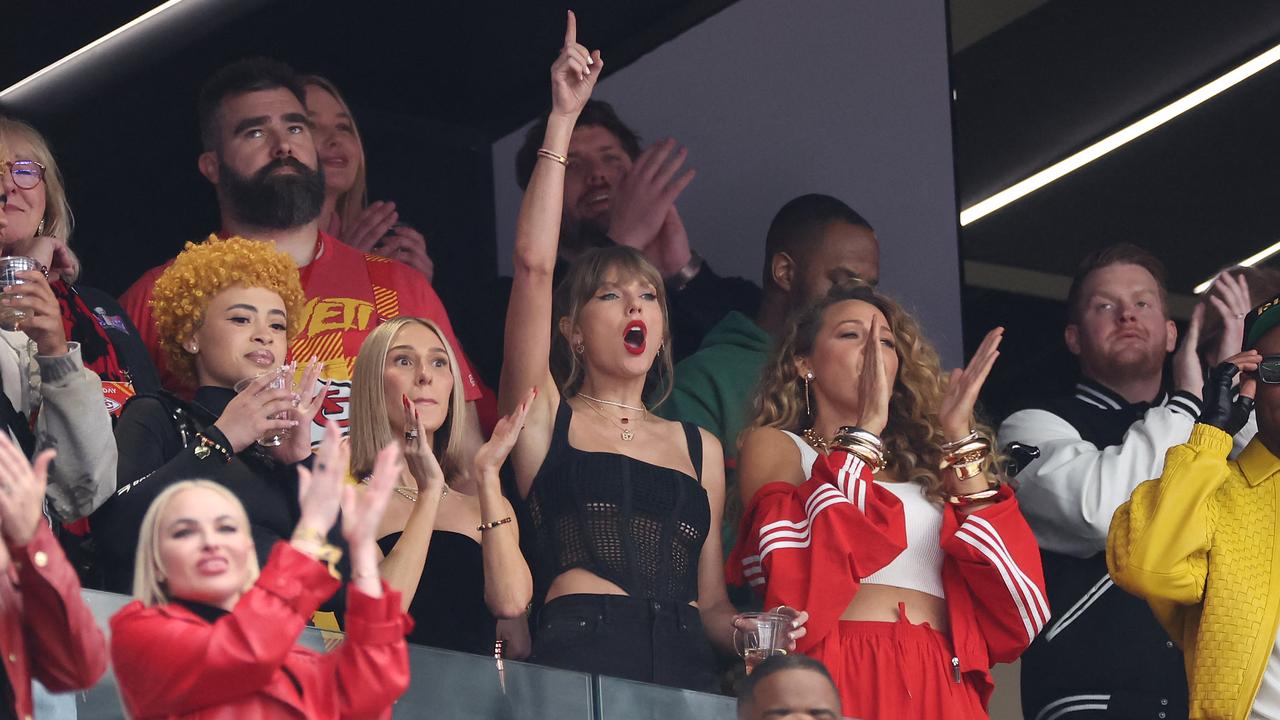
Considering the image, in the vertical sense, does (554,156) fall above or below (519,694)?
above

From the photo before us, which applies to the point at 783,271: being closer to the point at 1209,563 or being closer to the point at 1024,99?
the point at 1024,99

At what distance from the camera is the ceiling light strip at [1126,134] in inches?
233

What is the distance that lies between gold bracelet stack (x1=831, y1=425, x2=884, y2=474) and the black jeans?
17.9 inches

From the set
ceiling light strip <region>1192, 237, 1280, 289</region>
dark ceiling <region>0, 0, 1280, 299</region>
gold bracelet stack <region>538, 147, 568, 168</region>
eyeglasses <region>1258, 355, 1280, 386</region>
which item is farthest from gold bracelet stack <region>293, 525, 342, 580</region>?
ceiling light strip <region>1192, 237, 1280, 289</region>

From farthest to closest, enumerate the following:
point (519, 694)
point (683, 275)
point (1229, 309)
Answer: point (683, 275)
point (1229, 309)
point (519, 694)

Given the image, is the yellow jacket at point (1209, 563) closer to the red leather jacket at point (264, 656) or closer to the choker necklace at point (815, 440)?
the choker necklace at point (815, 440)

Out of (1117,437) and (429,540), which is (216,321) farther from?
(1117,437)

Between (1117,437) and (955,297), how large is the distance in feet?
3.96

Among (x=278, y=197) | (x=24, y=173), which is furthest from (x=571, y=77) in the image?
(x=24, y=173)

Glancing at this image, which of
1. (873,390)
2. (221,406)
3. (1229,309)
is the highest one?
(1229,309)

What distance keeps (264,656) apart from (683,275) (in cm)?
266

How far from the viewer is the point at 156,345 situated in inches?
164

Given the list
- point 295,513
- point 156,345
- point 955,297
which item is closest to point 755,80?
point 955,297

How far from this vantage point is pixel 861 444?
151 inches
